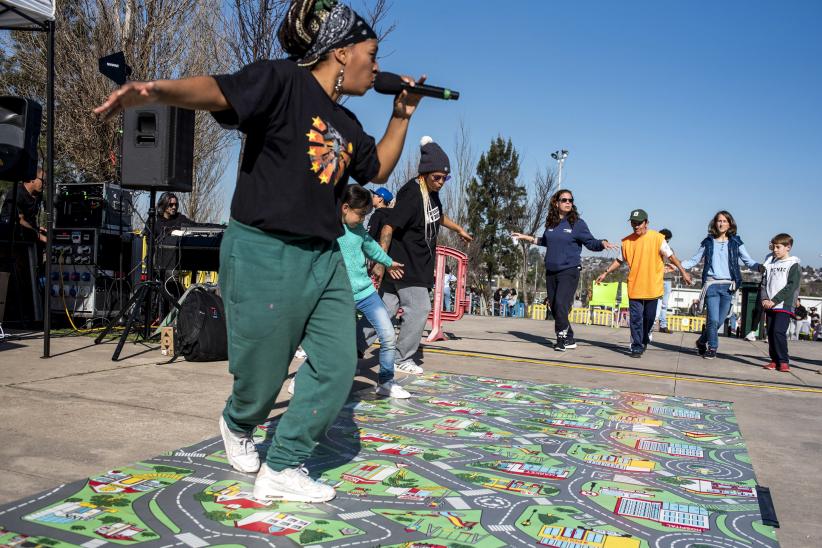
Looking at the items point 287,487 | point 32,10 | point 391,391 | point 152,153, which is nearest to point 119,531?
point 287,487

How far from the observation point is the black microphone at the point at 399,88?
8.81ft

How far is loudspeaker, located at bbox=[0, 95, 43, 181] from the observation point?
657 cm

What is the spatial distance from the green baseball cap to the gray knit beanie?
3.80 metres

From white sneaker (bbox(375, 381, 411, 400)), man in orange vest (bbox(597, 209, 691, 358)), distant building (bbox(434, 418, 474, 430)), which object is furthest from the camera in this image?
man in orange vest (bbox(597, 209, 691, 358))

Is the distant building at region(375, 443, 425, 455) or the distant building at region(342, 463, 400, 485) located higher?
the distant building at region(342, 463, 400, 485)

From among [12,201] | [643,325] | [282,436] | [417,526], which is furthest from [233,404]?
Result: [643,325]

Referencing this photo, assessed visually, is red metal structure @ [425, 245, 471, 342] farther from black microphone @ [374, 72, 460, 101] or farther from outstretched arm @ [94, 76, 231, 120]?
outstretched arm @ [94, 76, 231, 120]

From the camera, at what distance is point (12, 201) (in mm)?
7336

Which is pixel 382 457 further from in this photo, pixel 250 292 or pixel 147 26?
pixel 147 26

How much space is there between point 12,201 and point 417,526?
6863 mm

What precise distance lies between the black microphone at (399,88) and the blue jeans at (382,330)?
236 centimetres

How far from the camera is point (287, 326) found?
240 centimetres

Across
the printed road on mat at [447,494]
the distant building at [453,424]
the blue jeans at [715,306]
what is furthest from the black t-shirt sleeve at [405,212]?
the blue jeans at [715,306]

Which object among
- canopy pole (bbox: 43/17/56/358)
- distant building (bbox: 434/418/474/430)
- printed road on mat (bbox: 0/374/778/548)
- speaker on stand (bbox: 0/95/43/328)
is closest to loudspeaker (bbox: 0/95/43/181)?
speaker on stand (bbox: 0/95/43/328)
